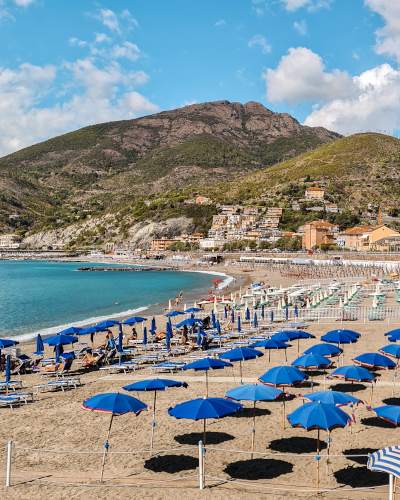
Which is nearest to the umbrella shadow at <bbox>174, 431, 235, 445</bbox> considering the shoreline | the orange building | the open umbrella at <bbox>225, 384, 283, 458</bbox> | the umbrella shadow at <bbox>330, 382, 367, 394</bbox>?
the open umbrella at <bbox>225, 384, 283, 458</bbox>

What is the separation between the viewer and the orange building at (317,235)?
357 feet

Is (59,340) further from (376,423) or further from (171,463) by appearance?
(376,423)

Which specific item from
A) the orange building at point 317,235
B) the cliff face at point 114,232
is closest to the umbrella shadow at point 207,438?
the orange building at point 317,235

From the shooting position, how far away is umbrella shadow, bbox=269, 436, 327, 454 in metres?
8.92

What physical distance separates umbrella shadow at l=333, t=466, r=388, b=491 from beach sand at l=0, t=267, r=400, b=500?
17 millimetres

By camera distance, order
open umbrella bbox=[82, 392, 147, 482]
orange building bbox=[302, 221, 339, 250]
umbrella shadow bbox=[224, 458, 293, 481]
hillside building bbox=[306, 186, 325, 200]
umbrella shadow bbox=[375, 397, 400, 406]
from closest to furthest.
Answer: open umbrella bbox=[82, 392, 147, 482] < umbrella shadow bbox=[224, 458, 293, 481] < umbrella shadow bbox=[375, 397, 400, 406] < orange building bbox=[302, 221, 339, 250] < hillside building bbox=[306, 186, 325, 200]

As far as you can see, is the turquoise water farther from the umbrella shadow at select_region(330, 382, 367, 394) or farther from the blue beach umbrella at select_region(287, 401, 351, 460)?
the blue beach umbrella at select_region(287, 401, 351, 460)

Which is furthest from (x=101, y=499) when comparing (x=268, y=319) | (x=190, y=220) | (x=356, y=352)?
(x=190, y=220)

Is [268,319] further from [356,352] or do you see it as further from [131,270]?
[131,270]

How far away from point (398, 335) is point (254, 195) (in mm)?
149133

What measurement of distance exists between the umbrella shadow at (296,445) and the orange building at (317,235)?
101 m

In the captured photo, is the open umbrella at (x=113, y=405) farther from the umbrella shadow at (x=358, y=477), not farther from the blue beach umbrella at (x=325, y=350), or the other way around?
the blue beach umbrella at (x=325, y=350)

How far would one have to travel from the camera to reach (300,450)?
8914 millimetres

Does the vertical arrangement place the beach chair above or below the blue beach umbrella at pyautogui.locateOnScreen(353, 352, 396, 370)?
below
